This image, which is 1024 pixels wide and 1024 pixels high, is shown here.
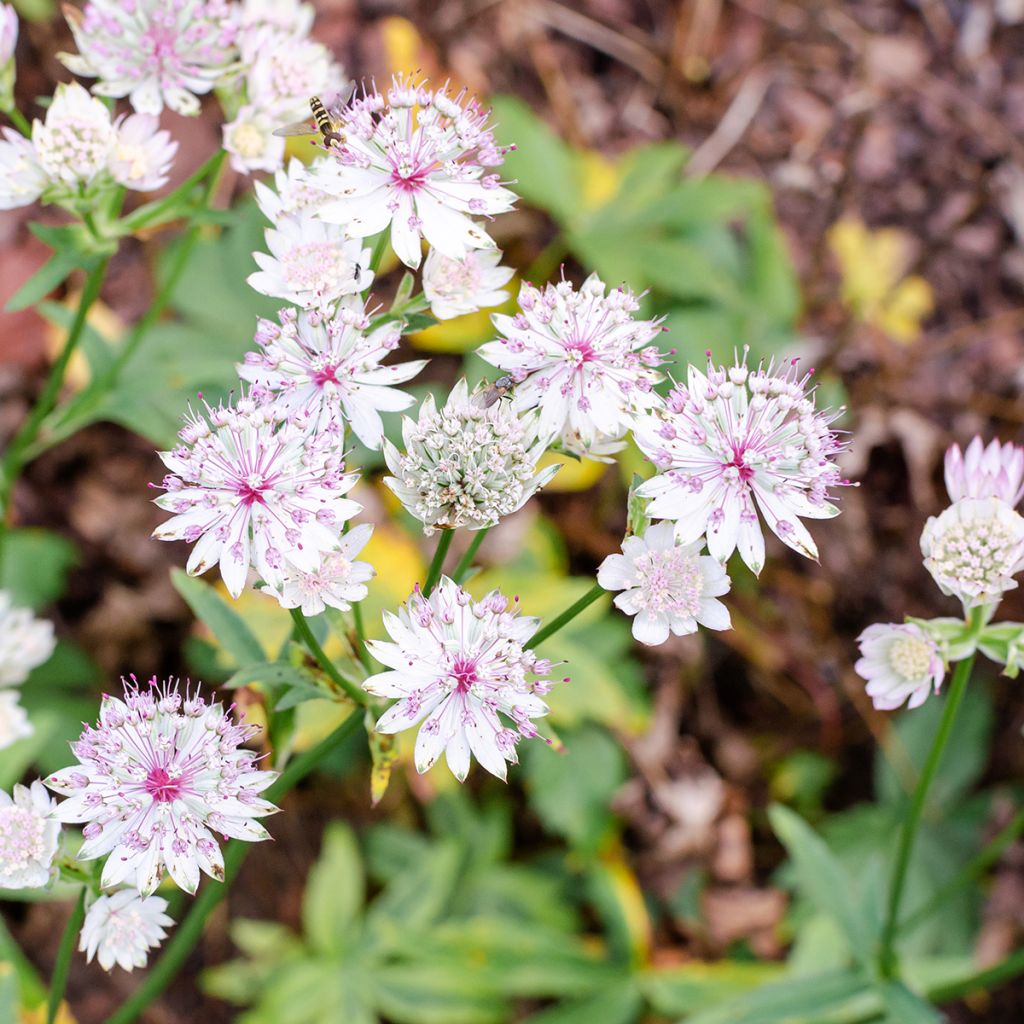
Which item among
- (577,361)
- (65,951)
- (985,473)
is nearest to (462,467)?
(577,361)

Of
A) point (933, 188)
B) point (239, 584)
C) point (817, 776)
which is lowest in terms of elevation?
point (239, 584)

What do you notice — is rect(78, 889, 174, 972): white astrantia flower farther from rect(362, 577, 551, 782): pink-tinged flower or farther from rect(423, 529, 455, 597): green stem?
rect(423, 529, 455, 597): green stem

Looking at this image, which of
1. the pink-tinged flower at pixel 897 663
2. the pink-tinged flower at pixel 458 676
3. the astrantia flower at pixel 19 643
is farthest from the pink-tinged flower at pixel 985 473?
the astrantia flower at pixel 19 643

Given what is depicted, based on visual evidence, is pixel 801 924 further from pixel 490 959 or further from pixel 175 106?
pixel 175 106

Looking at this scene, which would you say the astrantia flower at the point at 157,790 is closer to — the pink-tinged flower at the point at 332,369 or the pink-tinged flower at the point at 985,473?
the pink-tinged flower at the point at 332,369

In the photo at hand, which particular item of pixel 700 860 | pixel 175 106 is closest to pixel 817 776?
pixel 700 860
